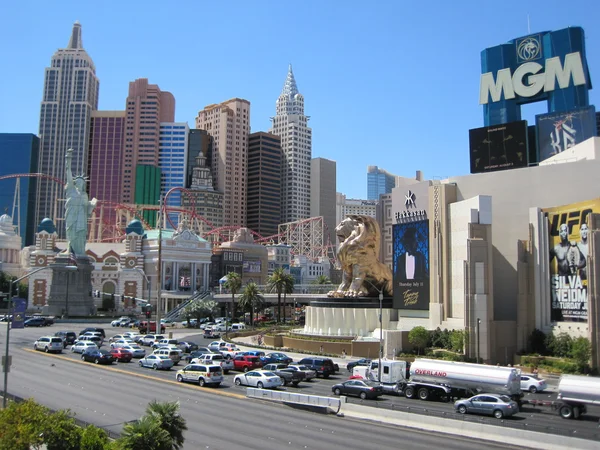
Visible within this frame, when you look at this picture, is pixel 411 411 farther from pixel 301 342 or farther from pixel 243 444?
pixel 301 342

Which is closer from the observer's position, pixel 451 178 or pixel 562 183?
pixel 562 183

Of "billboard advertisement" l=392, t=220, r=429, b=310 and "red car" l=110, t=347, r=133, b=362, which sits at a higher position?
"billboard advertisement" l=392, t=220, r=429, b=310

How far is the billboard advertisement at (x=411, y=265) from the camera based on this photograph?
60312mm

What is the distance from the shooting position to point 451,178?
60.3 meters

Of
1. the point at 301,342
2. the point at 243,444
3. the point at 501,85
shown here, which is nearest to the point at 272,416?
the point at 243,444

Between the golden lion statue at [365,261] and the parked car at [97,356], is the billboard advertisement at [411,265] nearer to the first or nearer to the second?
the golden lion statue at [365,261]

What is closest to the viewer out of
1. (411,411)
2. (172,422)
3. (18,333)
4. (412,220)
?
(172,422)

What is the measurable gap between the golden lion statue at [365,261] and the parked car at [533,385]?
93.9 ft

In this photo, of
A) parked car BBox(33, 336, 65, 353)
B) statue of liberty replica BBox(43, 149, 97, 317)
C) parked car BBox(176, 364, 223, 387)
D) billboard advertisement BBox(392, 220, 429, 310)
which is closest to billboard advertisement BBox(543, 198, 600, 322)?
billboard advertisement BBox(392, 220, 429, 310)

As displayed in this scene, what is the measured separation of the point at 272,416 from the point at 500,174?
122ft

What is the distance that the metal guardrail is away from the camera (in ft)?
99.5

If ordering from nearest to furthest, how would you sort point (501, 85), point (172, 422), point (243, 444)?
point (172, 422) < point (243, 444) < point (501, 85)

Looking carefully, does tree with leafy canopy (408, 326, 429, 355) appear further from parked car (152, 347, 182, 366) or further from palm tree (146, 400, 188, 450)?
palm tree (146, 400, 188, 450)

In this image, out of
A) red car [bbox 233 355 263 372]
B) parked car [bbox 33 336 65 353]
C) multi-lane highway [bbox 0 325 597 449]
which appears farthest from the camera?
parked car [bbox 33 336 65 353]
